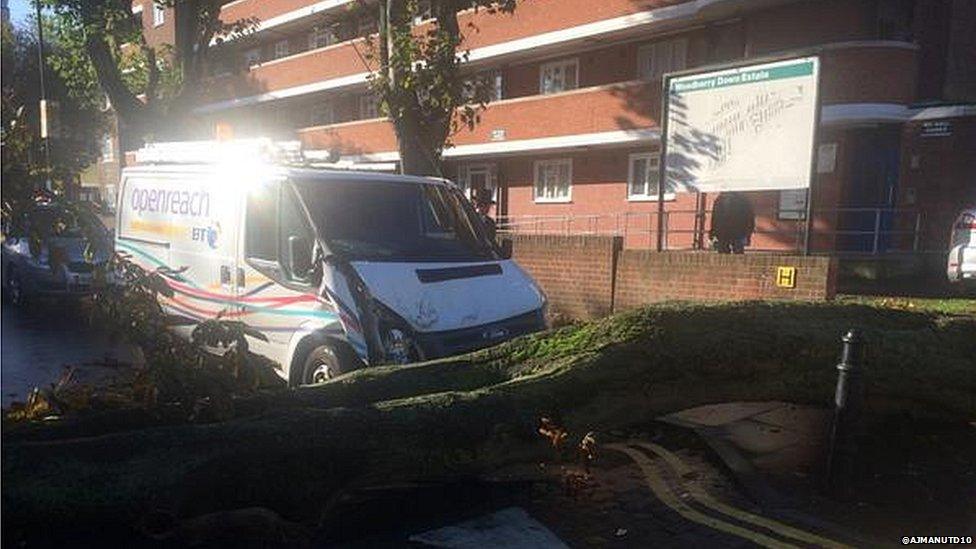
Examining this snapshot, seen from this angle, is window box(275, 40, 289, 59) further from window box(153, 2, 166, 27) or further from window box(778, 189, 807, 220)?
window box(778, 189, 807, 220)

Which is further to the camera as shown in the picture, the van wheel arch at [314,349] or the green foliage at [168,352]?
the van wheel arch at [314,349]

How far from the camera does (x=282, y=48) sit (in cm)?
3344

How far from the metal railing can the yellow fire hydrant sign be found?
Answer: 4397mm

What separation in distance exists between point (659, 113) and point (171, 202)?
1187 cm

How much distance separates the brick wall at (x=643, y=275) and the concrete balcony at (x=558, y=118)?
6.12m

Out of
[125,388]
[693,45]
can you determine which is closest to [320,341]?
[125,388]

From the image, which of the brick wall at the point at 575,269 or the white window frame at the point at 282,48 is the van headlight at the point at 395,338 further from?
the white window frame at the point at 282,48

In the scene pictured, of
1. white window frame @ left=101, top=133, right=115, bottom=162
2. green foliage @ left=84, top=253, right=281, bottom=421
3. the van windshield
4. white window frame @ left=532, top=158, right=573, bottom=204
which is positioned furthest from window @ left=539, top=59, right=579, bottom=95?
white window frame @ left=101, top=133, right=115, bottom=162

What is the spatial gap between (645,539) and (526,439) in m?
0.83

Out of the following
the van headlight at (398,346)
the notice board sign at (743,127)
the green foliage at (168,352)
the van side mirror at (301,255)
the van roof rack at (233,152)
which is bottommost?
the van headlight at (398,346)

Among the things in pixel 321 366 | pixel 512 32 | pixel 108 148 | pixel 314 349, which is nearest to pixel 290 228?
pixel 314 349

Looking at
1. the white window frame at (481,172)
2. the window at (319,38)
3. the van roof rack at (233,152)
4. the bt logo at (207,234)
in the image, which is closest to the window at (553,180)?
the white window frame at (481,172)

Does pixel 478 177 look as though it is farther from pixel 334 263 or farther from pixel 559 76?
pixel 334 263

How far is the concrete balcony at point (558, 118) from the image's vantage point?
697 inches
